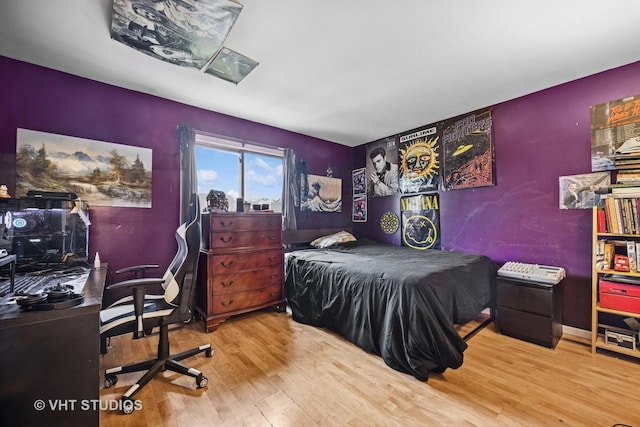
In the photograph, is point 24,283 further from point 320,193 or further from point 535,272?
point 535,272

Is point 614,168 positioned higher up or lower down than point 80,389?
higher up

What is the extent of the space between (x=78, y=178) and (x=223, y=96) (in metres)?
1.61

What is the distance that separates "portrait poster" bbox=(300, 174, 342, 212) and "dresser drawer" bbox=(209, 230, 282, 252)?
1.16 m

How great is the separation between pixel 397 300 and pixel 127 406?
183 cm

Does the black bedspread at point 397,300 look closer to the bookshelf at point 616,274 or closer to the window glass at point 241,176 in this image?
the bookshelf at point 616,274

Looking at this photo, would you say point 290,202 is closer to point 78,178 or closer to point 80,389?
point 78,178

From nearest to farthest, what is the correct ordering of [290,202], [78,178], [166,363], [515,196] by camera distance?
[166,363], [78,178], [515,196], [290,202]

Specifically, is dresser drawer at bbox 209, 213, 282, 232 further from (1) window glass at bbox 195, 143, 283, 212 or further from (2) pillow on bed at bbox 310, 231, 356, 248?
(2) pillow on bed at bbox 310, 231, 356, 248

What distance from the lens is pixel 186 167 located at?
3.01 metres

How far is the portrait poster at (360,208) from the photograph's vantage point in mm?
4648

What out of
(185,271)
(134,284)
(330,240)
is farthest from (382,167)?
(134,284)

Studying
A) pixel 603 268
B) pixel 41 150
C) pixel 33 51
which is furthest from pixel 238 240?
pixel 603 268

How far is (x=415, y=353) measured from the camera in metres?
1.87

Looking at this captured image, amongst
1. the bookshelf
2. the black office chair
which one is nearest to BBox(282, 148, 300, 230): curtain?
the black office chair
